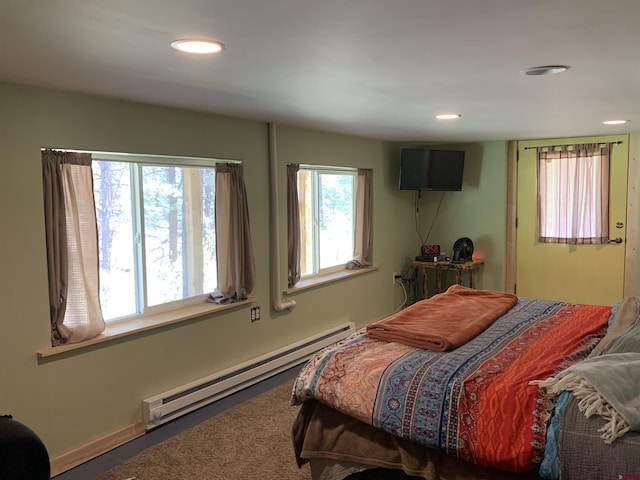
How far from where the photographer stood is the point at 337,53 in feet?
6.77

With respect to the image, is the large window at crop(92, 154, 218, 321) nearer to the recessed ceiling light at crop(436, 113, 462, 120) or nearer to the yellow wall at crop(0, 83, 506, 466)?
the yellow wall at crop(0, 83, 506, 466)

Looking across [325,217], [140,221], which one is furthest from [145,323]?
[325,217]

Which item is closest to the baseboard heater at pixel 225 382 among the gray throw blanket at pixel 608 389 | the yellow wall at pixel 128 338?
the yellow wall at pixel 128 338

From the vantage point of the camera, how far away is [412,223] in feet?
21.4

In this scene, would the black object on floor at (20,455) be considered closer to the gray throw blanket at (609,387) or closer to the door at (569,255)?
the gray throw blanket at (609,387)

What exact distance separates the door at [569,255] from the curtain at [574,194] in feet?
0.21

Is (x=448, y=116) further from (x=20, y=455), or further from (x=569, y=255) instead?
(x=20, y=455)

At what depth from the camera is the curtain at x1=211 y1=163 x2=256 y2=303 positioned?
394cm

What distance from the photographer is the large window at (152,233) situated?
131 inches

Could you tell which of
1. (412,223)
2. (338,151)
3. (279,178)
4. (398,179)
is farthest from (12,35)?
(412,223)

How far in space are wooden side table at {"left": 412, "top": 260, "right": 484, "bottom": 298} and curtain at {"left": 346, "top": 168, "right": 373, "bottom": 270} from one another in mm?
759

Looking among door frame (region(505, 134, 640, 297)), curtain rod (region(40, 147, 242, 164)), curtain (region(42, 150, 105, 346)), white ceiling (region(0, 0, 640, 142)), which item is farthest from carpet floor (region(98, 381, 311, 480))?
door frame (region(505, 134, 640, 297))

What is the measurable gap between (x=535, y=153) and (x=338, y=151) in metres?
2.26

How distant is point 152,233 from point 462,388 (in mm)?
2300
